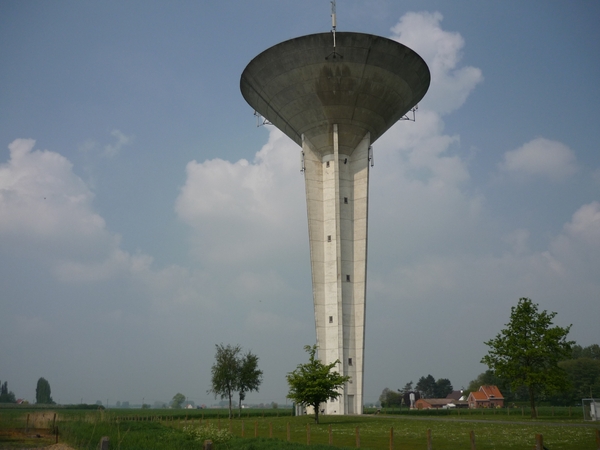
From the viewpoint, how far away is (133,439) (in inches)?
852

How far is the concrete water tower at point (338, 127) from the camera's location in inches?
1785

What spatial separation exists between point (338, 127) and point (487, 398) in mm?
79233

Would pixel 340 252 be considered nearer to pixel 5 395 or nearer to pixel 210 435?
pixel 210 435

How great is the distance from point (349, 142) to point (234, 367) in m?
27.9

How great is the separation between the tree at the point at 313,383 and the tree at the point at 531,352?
1336 centimetres

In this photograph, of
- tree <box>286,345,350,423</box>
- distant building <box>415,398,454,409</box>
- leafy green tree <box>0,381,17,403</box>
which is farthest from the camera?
distant building <box>415,398,454,409</box>

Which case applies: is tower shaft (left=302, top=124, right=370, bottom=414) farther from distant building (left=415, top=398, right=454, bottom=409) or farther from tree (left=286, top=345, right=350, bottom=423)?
distant building (left=415, top=398, right=454, bottom=409)

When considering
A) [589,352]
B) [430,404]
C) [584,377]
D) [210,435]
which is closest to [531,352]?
[210,435]

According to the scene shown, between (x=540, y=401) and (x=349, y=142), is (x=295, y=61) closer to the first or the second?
(x=349, y=142)

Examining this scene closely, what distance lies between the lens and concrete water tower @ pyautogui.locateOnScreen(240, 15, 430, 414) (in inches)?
1785

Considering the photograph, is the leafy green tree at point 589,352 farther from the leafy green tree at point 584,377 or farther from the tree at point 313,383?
the tree at point 313,383

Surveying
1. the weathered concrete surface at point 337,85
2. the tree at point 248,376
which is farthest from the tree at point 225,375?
the weathered concrete surface at point 337,85

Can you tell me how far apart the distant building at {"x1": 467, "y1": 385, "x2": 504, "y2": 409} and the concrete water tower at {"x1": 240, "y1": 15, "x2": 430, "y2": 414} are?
230ft

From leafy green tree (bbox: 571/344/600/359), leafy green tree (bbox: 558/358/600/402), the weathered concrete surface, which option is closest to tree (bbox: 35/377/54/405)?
the weathered concrete surface
